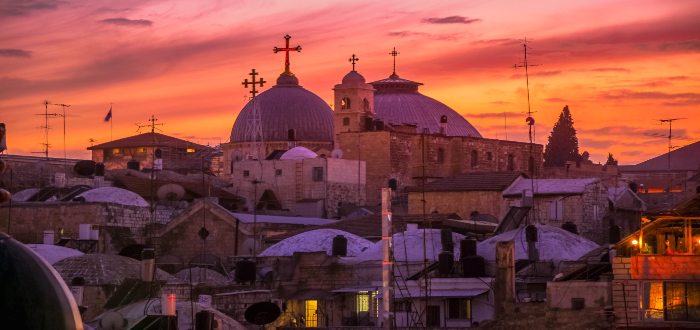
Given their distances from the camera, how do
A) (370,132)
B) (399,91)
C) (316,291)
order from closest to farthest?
(316,291) → (370,132) → (399,91)

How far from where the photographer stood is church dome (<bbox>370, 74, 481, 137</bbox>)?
84.8 m

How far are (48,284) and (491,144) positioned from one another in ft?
239

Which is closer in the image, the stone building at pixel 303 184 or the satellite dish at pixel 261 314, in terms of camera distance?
the satellite dish at pixel 261 314

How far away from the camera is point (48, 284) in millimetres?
6570

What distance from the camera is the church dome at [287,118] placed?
82.7m

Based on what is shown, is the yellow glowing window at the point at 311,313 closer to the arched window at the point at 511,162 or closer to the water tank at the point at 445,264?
the water tank at the point at 445,264

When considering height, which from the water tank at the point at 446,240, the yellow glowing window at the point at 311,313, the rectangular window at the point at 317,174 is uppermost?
the rectangular window at the point at 317,174

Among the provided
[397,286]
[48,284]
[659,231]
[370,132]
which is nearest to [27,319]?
[48,284]

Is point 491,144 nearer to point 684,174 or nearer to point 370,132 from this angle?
point 370,132

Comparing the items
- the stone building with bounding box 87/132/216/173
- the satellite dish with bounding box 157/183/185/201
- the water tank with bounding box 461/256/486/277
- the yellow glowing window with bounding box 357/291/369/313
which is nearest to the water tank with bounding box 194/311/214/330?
the water tank with bounding box 461/256/486/277

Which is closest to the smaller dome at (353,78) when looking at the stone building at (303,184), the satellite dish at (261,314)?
the stone building at (303,184)

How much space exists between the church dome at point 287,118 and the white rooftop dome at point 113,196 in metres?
25.8

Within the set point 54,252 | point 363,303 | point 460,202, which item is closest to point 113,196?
point 460,202

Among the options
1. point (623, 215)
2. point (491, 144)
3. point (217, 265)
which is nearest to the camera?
point (217, 265)
